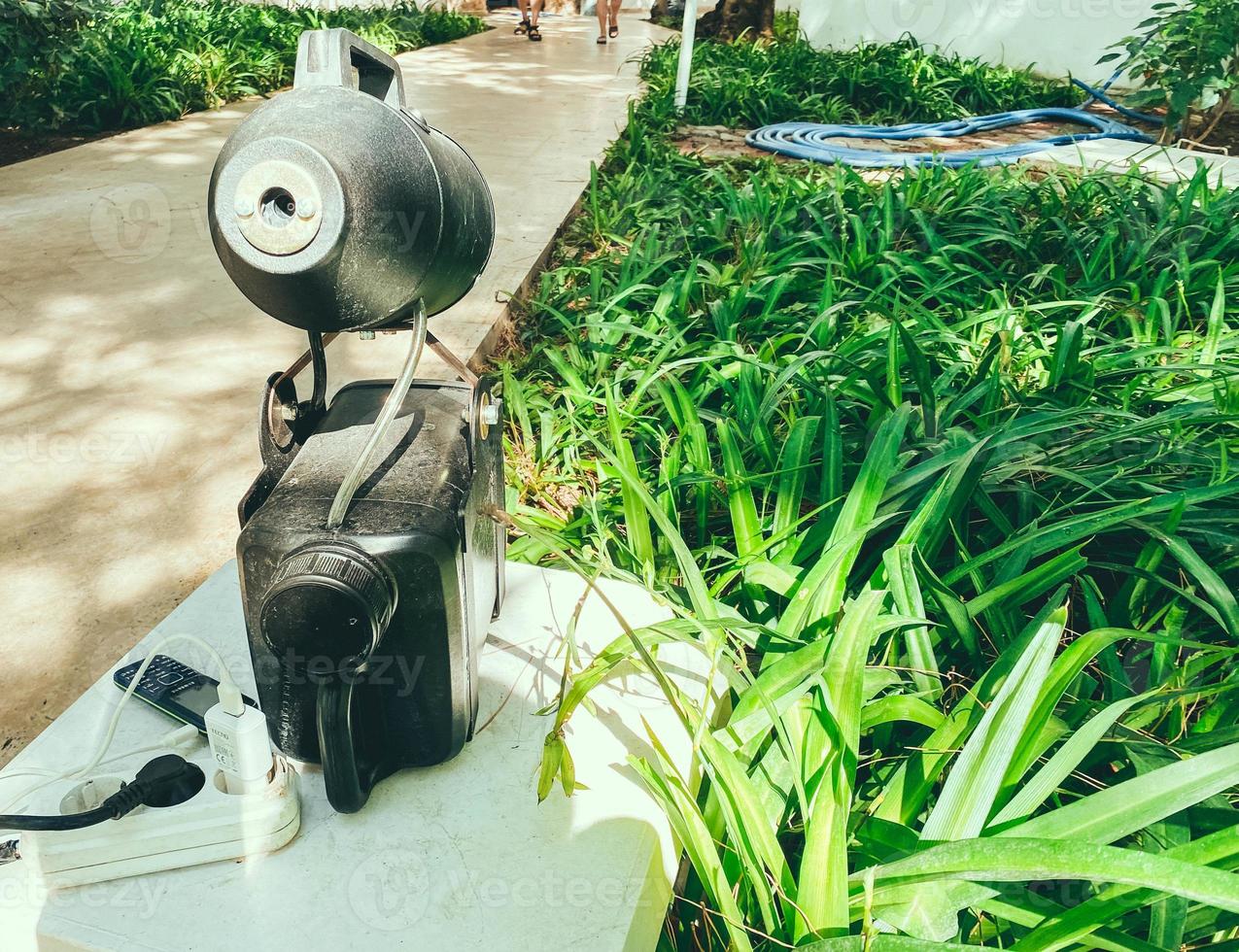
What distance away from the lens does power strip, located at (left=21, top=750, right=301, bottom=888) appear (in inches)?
40.2

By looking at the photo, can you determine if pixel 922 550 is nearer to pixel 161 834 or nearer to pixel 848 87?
pixel 161 834

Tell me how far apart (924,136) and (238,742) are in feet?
18.5

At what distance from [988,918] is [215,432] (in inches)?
80.2

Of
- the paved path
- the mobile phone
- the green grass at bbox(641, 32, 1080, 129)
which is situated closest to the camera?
the mobile phone

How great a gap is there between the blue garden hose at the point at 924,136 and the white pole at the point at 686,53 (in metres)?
0.55

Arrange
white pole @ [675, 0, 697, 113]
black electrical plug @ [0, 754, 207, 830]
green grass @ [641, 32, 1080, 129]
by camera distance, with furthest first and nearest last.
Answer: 1. green grass @ [641, 32, 1080, 129]
2. white pole @ [675, 0, 697, 113]
3. black electrical plug @ [0, 754, 207, 830]

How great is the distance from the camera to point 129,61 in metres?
5.45

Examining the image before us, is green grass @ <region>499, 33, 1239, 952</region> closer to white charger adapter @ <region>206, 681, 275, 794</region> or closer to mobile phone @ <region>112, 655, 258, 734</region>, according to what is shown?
white charger adapter @ <region>206, 681, 275, 794</region>

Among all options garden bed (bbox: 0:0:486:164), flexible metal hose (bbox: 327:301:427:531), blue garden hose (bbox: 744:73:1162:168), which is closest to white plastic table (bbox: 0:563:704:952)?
flexible metal hose (bbox: 327:301:427:531)

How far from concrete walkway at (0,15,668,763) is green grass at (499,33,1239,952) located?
28.6 inches

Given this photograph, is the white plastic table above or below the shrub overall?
below

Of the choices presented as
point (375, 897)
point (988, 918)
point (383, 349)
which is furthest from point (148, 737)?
point (383, 349)

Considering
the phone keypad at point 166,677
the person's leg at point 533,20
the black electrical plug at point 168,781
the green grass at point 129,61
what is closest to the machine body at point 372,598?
the black electrical plug at point 168,781

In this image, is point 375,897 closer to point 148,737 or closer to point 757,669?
point 148,737
